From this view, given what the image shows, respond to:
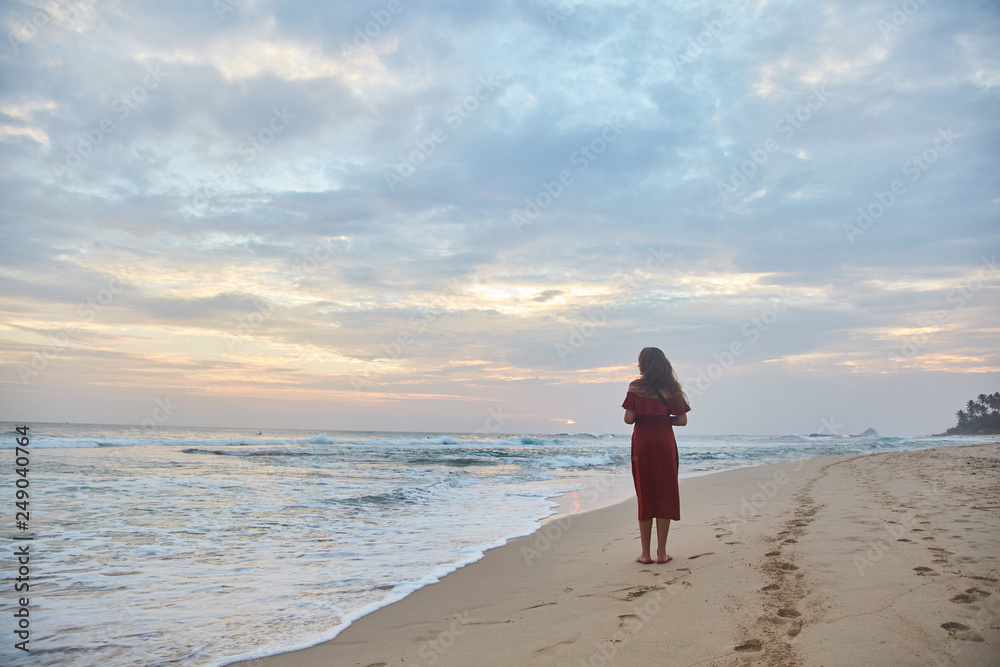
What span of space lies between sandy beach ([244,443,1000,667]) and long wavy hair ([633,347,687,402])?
61.7 inches

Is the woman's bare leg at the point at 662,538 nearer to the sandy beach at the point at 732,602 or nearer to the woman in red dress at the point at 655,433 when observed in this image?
the woman in red dress at the point at 655,433

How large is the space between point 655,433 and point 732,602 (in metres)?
1.80

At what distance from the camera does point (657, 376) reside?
201 inches

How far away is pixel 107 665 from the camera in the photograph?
3.22m

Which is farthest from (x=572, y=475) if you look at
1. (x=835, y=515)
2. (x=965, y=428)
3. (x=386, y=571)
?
(x=965, y=428)

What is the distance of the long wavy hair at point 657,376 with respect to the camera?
510 centimetres

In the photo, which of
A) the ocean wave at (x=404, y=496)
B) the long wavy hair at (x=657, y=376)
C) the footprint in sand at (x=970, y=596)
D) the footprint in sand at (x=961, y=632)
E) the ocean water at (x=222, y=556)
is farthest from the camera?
the ocean wave at (x=404, y=496)

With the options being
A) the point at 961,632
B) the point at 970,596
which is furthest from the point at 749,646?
the point at 970,596

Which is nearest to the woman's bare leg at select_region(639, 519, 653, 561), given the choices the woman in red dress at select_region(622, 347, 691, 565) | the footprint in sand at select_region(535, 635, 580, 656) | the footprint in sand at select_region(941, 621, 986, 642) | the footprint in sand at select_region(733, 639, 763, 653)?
the woman in red dress at select_region(622, 347, 691, 565)

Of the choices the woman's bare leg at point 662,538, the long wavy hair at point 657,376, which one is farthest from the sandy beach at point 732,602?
the long wavy hair at point 657,376

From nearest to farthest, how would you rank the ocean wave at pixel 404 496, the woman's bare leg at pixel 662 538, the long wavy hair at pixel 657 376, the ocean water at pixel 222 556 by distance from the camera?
the ocean water at pixel 222 556
the woman's bare leg at pixel 662 538
the long wavy hair at pixel 657 376
the ocean wave at pixel 404 496

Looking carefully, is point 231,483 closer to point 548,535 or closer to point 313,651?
point 548,535

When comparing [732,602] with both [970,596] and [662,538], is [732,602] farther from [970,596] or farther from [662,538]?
[662,538]

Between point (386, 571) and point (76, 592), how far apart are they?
8.82 ft
